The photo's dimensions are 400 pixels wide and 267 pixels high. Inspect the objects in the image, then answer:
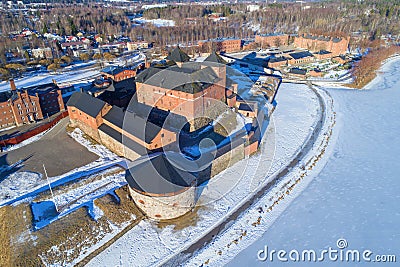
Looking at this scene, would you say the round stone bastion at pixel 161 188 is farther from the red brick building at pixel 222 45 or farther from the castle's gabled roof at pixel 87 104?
the red brick building at pixel 222 45

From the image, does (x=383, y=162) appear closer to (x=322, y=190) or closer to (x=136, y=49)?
(x=322, y=190)

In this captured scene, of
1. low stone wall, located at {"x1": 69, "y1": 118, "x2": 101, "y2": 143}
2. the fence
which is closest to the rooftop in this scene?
low stone wall, located at {"x1": 69, "y1": 118, "x2": 101, "y2": 143}

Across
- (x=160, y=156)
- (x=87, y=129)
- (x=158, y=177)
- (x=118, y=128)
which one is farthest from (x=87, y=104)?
(x=158, y=177)

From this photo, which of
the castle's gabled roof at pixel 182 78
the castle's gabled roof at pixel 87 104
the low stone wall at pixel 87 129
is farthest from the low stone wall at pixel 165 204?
the castle's gabled roof at pixel 182 78

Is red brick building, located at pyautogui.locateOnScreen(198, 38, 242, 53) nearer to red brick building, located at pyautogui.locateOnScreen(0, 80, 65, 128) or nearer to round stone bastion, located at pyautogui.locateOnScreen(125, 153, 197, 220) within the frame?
red brick building, located at pyautogui.locateOnScreen(0, 80, 65, 128)

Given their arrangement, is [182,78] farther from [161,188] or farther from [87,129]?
[161,188]

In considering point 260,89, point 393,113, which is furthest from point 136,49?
point 393,113
